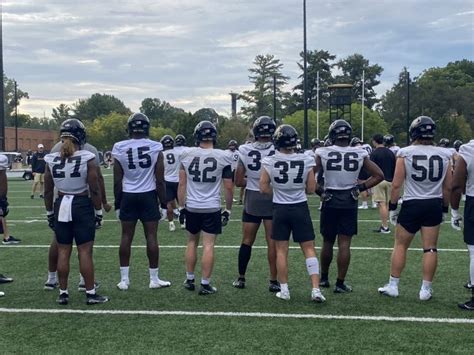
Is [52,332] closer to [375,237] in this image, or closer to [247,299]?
[247,299]

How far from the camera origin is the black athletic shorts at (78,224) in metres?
6.04

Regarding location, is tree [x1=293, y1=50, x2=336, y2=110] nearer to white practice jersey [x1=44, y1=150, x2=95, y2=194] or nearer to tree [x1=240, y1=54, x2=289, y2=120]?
tree [x1=240, y1=54, x2=289, y2=120]

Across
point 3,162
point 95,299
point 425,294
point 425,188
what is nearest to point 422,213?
point 425,188

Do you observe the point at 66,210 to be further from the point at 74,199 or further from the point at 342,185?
the point at 342,185

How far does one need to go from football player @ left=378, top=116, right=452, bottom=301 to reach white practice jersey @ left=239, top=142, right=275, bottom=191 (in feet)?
5.31

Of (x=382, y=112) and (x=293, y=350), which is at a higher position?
(x=382, y=112)

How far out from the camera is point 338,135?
6555 mm

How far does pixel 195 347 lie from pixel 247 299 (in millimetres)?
1625

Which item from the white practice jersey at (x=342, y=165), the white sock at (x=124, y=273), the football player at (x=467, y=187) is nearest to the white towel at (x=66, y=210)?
the white sock at (x=124, y=273)

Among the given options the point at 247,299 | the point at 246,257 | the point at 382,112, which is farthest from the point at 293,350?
the point at 382,112

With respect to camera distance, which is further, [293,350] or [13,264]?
[13,264]

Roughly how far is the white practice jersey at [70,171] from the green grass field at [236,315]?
136 centimetres

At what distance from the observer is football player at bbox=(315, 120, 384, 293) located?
6523mm

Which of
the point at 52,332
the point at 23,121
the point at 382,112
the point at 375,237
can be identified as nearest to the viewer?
the point at 52,332
